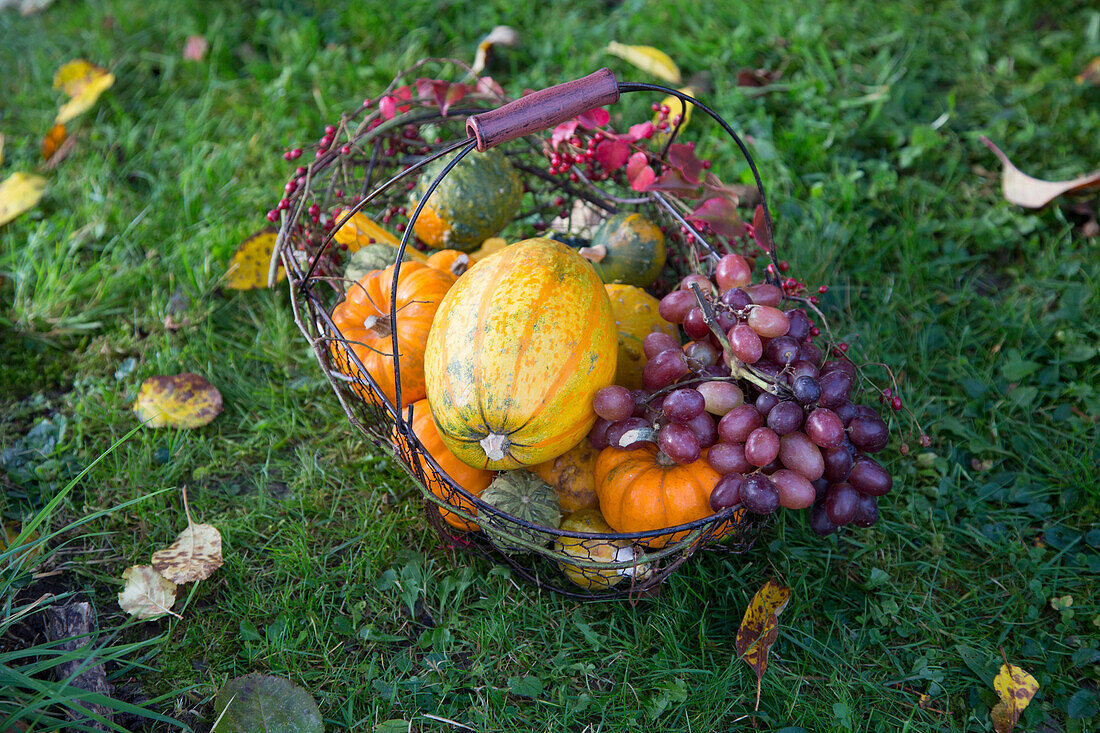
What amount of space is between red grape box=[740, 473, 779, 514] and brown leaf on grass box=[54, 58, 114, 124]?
3.65 meters

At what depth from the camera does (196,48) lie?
12.9 feet

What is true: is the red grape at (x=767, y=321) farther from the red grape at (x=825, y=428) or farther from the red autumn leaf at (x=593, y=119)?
the red autumn leaf at (x=593, y=119)

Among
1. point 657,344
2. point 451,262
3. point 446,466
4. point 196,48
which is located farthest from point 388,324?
point 196,48

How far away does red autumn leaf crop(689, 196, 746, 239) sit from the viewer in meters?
2.26

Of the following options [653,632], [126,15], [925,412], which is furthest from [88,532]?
[126,15]

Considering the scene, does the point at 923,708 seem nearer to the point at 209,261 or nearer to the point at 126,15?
the point at 209,261

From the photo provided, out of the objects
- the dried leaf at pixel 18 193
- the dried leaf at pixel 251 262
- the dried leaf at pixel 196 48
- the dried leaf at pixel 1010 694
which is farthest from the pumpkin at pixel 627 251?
the dried leaf at pixel 196 48

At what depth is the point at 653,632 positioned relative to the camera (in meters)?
2.14

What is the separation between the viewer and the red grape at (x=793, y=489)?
6.21 ft

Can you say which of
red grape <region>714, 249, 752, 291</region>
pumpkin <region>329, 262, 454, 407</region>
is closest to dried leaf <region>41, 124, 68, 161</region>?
pumpkin <region>329, 262, 454, 407</region>

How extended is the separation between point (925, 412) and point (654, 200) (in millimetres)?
1243

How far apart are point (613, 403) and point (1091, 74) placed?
332 centimetres

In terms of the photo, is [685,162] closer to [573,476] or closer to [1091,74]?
[573,476]

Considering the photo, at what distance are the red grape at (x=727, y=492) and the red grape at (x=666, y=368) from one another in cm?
31
